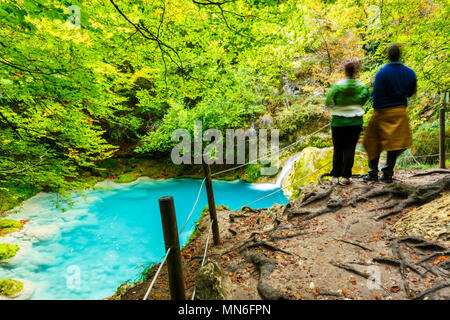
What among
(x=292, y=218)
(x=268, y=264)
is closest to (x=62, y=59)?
(x=268, y=264)

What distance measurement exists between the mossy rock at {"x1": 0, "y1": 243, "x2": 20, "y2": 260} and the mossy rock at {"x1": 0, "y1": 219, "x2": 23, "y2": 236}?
42.3 inches

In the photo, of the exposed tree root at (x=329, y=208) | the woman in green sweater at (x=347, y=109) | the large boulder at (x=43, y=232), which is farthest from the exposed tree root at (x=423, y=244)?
the large boulder at (x=43, y=232)

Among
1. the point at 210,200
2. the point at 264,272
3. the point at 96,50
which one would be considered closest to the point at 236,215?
the point at 210,200

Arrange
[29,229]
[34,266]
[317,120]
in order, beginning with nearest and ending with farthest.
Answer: [34,266], [29,229], [317,120]

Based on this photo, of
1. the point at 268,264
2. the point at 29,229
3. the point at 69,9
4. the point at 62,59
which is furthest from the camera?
the point at 29,229

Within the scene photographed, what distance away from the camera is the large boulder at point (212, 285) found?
2.25 m

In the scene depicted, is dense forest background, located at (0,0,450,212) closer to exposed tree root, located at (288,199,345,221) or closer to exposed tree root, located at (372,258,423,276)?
exposed tree root, located at (288,199,345,221)

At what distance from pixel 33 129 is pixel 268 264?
15.1ft

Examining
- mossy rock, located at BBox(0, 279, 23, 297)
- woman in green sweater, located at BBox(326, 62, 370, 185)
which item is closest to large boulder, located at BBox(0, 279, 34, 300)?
mossy rock, located at BBox(0, 279, 23, 297)

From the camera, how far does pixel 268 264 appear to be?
2736 millimetres

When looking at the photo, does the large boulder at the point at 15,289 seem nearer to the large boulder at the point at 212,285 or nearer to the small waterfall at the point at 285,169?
the large boulder at the point at 212,285

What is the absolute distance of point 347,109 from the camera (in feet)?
10.5

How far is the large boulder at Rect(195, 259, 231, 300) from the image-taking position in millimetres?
2252
